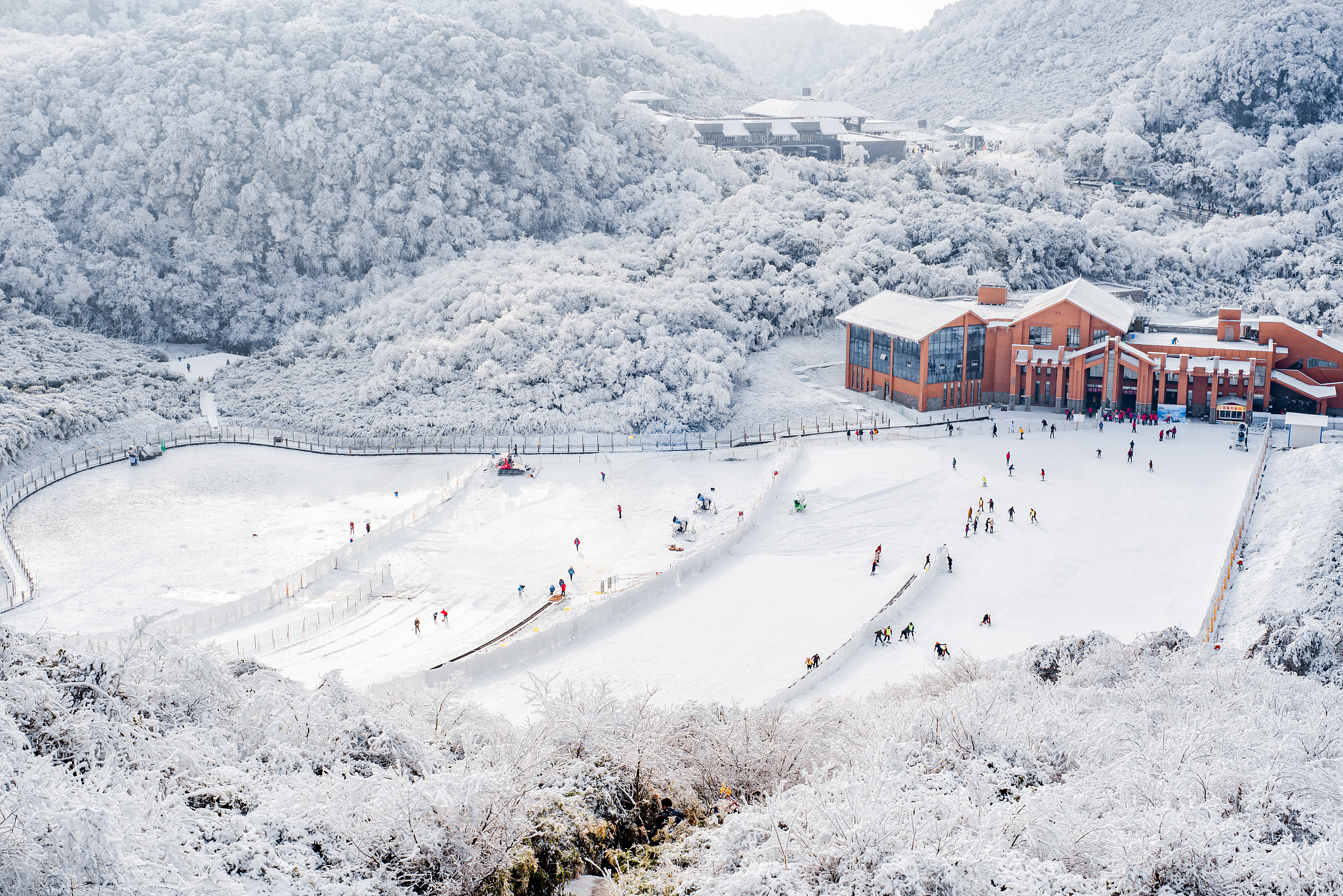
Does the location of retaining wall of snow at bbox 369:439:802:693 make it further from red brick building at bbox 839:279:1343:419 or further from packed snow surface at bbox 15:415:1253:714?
red brick building at bbox 839:279:1343:419

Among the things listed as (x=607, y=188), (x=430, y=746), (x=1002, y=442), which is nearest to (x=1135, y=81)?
(x=607, y=188)

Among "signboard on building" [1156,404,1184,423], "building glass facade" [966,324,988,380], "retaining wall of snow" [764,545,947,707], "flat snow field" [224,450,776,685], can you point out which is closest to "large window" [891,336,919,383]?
"building glass facade" [966,324,988,380]

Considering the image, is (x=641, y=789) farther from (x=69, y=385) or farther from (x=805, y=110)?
(x=805, y=110)

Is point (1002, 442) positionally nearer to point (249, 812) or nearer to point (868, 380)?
point (868, 380)

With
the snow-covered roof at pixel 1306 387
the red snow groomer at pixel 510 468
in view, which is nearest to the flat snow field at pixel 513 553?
the red snow groomer at pixel 510 468

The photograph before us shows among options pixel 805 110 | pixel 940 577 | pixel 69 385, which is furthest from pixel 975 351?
pixel 805 110

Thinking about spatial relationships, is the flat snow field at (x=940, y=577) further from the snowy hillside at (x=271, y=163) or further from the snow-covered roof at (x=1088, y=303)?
the snowy hillside at (x=271, y=163)
